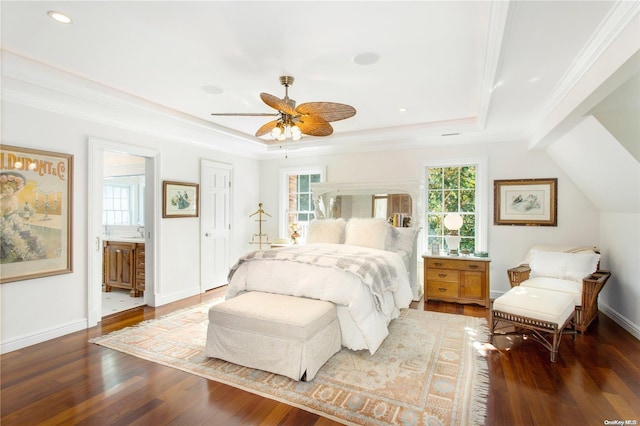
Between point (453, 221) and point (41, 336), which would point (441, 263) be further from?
point (41, 336)

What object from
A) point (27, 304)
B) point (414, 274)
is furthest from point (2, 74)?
point (414, 274)

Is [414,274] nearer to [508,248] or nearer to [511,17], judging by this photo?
[508,248]

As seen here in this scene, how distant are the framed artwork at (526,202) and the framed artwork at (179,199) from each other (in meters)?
4.54

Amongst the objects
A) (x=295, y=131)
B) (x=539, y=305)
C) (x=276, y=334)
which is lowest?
(x=276, y=334)

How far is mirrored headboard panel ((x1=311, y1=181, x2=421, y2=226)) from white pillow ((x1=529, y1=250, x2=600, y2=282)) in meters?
1.61

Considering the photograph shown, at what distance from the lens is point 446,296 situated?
452 cm

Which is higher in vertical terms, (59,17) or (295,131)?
(59,17)

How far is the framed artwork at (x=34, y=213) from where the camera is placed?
9.81 ft

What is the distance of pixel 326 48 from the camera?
2484 millimetres

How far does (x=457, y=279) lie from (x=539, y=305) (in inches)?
60.3

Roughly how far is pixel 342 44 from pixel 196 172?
3.44 meters

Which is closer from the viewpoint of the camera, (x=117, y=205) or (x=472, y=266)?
(x=472, y=266)

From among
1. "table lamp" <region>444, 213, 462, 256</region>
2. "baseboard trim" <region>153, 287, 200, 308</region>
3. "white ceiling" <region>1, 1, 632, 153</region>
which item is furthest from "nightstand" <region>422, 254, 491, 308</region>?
"baseboard trim" <region>153, 287, 200, 308</region>

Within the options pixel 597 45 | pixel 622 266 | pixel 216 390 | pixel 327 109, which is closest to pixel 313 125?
pixel 327 109
